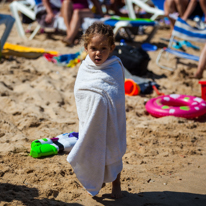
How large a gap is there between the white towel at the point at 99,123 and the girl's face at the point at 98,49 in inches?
1.6

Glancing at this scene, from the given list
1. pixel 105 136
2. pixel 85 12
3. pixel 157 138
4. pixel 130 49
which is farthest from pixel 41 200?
pixel 85 12

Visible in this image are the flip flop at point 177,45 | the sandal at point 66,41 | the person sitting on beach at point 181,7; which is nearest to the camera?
the sandal at point 66,41

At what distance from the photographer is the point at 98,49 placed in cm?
212

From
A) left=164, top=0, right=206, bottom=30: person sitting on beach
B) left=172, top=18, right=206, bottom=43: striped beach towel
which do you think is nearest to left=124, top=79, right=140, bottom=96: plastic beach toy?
left=172, top=18, right=206, bottom=43: striped beach towel

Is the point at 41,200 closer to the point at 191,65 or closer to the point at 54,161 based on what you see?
the point at 54,161

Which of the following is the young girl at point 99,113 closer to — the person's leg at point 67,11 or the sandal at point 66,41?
the sandal at point 66,41

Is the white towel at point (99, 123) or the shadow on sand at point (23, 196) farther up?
the white towel at point (99, 123)

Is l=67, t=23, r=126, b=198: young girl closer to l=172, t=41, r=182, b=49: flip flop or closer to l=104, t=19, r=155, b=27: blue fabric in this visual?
l=104, t=19, r=155, b=27: blue fabric

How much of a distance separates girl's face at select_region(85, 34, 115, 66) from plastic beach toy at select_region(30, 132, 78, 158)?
4.00 ft

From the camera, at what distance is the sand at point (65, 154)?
2393 mm

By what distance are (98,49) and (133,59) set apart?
337 centimetres

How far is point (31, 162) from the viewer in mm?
2850

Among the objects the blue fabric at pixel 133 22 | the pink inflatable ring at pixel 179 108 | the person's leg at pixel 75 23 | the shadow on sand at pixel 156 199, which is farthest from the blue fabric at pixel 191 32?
the shadow on sand at pixel 156 199

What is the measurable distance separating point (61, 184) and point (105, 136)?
728 mm
